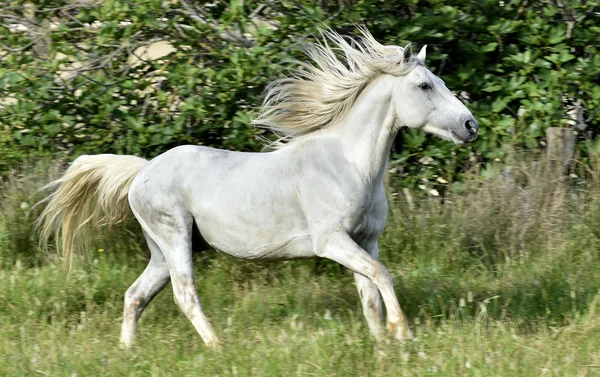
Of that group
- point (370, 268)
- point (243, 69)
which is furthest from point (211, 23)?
point (370, 268)

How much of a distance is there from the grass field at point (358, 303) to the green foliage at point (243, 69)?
42cm

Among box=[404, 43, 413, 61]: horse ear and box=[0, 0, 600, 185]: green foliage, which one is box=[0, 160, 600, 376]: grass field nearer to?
box=[0, 0, 600, 185]: green foliage

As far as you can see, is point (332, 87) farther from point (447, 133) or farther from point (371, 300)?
point (371, 300)

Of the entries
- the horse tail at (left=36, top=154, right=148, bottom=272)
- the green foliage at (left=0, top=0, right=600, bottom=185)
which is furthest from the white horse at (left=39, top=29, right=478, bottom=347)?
the green foliage at (left=0, top=0, right=600, bottom=185)

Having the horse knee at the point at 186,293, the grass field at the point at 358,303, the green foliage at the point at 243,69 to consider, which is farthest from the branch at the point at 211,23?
the horse knee at the point at 186,293

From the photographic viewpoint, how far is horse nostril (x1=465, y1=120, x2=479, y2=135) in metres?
4.82

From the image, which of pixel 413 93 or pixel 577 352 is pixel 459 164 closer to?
pixel 413 93

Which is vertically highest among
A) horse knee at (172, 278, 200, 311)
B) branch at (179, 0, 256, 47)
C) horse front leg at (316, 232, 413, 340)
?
branch at (179, 0, 256, 47)

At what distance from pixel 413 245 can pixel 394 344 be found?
2.03 metres

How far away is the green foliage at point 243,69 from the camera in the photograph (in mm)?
6602

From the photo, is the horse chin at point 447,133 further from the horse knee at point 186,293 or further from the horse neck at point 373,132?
the horse knee at point 186,293

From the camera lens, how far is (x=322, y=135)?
202 inches

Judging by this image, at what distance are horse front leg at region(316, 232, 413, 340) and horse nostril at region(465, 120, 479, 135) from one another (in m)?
0.82

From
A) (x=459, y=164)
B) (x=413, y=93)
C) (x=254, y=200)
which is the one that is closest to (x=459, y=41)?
(x=459, y=164)
